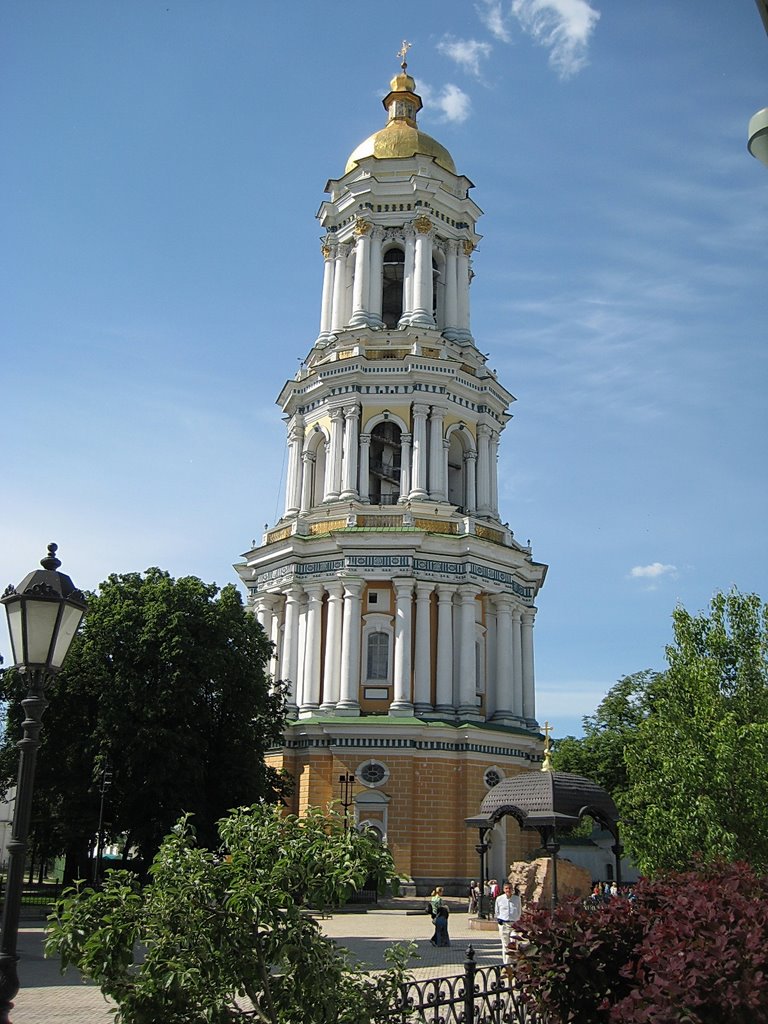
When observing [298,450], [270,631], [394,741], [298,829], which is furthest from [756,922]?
[298,450]

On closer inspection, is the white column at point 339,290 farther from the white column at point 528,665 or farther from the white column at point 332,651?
the white column at point 528,665

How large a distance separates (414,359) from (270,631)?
12.9 metres

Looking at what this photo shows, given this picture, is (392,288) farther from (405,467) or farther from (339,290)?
(405,467)

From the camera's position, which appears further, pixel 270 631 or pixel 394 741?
pixel 270 631

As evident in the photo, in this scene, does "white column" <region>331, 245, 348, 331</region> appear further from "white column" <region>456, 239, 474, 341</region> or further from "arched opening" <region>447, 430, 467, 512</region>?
"arched opening" <region>447, 430, 467, 512</region>

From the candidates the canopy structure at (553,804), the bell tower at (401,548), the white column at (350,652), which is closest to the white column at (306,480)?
the bell tower at (401,548)

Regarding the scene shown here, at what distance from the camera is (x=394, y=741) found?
36.5 m

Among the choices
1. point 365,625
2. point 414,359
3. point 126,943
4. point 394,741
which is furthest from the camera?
point 414,359

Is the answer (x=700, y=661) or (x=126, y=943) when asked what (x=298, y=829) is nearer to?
(x=126, y=943)

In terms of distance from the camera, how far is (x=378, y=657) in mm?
38969

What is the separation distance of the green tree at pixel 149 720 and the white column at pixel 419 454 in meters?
10.7

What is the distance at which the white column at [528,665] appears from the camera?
41688mm

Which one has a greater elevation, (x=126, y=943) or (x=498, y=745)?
(x=498, y=745)

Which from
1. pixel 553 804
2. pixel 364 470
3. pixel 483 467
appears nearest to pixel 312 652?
pixel 364 470
